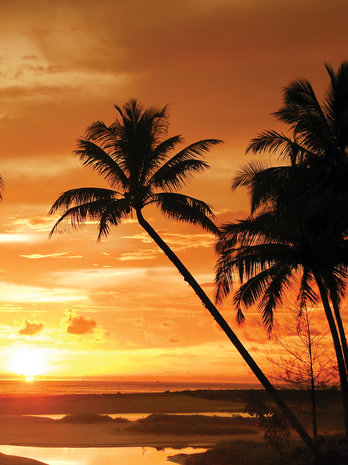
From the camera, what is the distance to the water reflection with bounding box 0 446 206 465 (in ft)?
88.5

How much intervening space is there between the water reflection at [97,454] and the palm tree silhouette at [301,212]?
28.5ft

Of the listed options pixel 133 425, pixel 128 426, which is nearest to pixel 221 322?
pixel 133 425

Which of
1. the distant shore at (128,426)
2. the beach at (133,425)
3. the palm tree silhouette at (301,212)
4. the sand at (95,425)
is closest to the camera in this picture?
the palm tree silhouette at (301,212)

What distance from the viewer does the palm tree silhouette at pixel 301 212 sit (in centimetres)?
2167

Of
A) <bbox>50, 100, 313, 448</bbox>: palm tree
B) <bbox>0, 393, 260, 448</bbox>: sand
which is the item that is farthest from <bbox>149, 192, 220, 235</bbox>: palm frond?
<bbox>0, 393, 260, 448</bbox>: sand

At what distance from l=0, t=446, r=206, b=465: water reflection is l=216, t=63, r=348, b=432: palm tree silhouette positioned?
8.67 meters

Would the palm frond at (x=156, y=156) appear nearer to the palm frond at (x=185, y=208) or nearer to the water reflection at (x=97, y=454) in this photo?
the palm frond at (x=185, y=208)

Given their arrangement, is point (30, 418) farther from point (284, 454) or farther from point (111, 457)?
point (284, 454)

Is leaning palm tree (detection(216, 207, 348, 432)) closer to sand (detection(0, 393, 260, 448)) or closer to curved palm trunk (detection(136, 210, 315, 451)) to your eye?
curved palm trunk (detection(136, 210, 315, 451))

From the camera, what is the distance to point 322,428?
40844 millimetres

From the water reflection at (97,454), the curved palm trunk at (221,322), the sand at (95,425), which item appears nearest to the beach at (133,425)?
the sand at (95,425)

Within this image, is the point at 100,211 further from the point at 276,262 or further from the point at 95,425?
the point at 95,425

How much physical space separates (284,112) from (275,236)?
4651 mm

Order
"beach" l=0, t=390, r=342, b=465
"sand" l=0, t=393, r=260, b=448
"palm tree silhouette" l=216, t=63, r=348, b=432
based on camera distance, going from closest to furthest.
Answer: "palm tree silhouette" l=216, t=63, r=348, b=432 < "sand" l=0, t=393, r=260, b=448 < "beach" l=0, t=390, r=342, b=465
